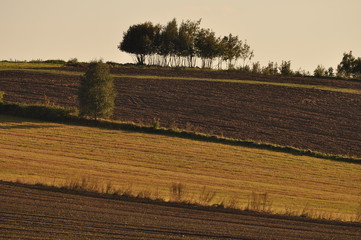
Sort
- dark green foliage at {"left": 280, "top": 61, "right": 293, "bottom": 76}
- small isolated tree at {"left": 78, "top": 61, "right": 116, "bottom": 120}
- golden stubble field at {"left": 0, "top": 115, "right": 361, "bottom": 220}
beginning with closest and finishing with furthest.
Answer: golden stubble field at {"left": 0, "top": 115, "right": 361, "bottom": 220}
small isolated tree at {"left": 78, "top": 61, "right": 116, "bottom": 120}
dark green foliage at {"left": 280, "top": 61, "right": 293, "bottom": 76}

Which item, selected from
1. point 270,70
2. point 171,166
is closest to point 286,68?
point 270,70

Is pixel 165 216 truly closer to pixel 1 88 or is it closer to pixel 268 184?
pixel 268 184

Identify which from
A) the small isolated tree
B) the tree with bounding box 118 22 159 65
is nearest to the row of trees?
the tree with bounding box 118 22 159 65

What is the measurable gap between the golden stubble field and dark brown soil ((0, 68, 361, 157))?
670cm

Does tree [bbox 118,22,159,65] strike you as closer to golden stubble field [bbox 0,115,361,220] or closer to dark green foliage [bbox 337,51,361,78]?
dark green foliage [bbox 337,51,361,78]

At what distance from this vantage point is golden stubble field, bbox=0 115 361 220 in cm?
3241

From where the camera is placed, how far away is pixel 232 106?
67.9 metres

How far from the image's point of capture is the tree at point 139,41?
118188 millimetres

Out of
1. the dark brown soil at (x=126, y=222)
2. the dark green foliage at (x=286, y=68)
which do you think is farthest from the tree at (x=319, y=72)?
the dark brown soil at (x=126, y=222)

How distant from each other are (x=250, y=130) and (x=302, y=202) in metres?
25.8

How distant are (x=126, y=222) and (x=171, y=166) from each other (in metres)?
22.5

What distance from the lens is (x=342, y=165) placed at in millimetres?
48531

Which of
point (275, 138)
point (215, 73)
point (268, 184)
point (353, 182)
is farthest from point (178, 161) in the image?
point (215, 73)

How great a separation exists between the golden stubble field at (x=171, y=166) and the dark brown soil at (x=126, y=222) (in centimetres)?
667
